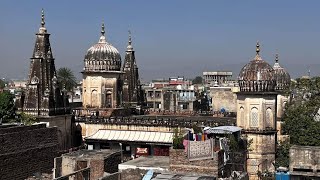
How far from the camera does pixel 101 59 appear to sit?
39812 millimetres

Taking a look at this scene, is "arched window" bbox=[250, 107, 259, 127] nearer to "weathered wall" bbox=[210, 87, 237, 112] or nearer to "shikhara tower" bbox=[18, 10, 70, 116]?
"shikhara tower" bbox=[18, 10, 70, 116]

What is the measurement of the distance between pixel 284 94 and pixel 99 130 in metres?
12.7

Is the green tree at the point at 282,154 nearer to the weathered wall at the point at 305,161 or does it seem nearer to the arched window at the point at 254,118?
the arched window at the point at 254,118

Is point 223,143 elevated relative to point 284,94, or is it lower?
lower

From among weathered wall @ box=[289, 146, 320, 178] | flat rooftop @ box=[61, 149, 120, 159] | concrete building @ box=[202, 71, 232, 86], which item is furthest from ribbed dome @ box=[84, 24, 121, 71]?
concrete building @ box=[202, 71, 232, 86]

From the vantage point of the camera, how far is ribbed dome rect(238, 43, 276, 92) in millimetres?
29203

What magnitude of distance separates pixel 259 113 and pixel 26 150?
1249cm

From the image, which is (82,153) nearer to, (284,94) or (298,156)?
(298,156)

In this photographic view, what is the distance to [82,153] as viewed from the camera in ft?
73.7

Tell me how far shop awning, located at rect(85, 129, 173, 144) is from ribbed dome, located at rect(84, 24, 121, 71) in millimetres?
5504

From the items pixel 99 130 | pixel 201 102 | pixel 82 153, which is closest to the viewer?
pixel 82 153

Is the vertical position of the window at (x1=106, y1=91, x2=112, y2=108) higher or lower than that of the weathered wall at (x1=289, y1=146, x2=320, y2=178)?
higher

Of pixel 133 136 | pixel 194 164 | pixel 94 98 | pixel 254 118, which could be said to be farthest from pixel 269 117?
pixel 94 98

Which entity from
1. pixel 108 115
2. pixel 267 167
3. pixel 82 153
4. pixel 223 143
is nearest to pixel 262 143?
pixel 267 167
